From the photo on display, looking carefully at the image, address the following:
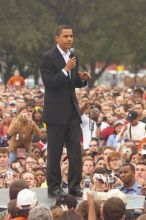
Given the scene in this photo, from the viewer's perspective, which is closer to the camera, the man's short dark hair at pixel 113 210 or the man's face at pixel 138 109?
the man's short dark hair at pixel 113 210

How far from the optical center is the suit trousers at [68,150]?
12.2 meters

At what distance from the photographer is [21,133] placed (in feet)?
64.2

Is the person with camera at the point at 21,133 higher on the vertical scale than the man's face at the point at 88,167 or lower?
higher

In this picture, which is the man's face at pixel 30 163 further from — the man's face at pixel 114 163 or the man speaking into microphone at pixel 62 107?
the man speaking into microphone at pixel 62 107

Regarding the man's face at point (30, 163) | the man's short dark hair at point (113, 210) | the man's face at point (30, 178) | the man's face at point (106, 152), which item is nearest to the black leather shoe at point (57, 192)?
the man's short dark hair at point (113, 210)

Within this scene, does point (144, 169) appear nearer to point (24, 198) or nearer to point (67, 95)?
point (67, 95)

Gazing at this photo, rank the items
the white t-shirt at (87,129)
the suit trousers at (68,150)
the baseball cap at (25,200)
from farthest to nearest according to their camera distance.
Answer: the white t-shirt at (87,129)
the suit trousers at (68,150)
the baseball cap at (25,200)

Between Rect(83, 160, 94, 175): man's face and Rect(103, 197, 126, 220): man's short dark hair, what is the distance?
235 inches

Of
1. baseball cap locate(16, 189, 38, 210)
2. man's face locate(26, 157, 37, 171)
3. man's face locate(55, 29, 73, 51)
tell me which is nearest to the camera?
baseball cap locate(16, 189, 38, 210)

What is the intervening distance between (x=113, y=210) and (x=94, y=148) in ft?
28.8

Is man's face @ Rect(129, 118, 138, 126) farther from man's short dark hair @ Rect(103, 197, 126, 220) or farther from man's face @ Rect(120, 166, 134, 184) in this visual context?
man's short dark hair @ Rect(103, 197, 126, 220)

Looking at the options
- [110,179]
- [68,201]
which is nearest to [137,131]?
[110,179]

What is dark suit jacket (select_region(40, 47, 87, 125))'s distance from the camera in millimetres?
11898

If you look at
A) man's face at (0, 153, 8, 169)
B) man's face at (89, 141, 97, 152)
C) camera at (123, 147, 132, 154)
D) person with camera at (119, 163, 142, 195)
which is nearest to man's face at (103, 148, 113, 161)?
camera at (123, 147, 132, 154)
